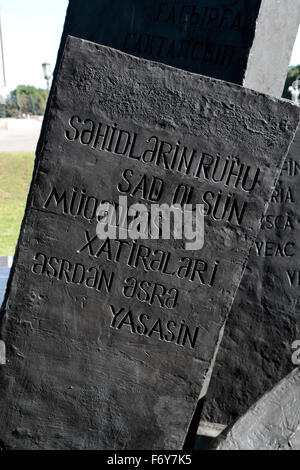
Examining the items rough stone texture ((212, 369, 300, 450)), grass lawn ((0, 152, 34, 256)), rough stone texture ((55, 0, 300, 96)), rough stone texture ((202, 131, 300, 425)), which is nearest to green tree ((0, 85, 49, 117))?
grass lawn ((0, 152, 34, 256))

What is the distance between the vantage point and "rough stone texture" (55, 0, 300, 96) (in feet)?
12.7

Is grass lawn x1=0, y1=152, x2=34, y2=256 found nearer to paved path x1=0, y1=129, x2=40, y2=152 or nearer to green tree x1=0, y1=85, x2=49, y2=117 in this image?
paved path x1=0, y1=129, x2=40, y2=152

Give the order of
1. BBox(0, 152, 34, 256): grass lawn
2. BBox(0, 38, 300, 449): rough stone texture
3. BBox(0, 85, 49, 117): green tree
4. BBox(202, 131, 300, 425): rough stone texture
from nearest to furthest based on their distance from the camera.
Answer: BBox(0, 38, 300, 449): rough stone texture
BBox(202, 131, 300, 425): rough stone texture
BBox(0, 152, 34, 256): grass lawn
BBox(0, 85, 49, 117): green tree

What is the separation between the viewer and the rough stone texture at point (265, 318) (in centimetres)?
382

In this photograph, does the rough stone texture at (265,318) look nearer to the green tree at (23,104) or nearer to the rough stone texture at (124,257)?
the rough stone texture at (124,257)

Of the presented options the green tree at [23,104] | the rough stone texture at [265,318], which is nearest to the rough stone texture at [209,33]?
the rough stone texture at [265,318]

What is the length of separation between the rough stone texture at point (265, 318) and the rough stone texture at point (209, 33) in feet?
2.19

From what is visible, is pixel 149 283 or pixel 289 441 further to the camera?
pixel 149 283

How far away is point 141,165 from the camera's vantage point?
2.84 metres

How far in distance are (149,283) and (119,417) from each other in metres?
0.64

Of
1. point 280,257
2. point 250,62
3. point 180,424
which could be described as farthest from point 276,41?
point 180,424

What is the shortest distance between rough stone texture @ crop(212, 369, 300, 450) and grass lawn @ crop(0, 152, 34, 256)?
665 centimetres

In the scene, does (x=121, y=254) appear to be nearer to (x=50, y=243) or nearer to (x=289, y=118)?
(x=50, y=243)

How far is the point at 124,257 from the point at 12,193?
11.3m
